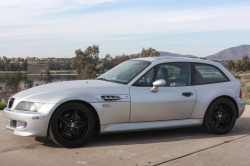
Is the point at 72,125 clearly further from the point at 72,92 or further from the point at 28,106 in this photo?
the point at 28,106

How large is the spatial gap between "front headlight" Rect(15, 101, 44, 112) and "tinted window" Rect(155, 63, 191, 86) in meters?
2.09

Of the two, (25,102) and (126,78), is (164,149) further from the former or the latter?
(25,102)

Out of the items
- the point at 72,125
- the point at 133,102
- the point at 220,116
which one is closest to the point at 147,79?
the point at 133,102

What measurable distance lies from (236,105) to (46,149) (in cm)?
367

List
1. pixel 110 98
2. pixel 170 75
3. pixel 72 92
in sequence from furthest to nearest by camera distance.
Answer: pixel 170 75 → pixel 110 98 → pixel 72 92

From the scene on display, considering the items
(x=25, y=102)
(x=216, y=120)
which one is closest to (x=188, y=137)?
(x=216, y=120)

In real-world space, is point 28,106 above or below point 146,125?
above

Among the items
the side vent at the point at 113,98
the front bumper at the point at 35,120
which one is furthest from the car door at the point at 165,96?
the front bumper at the point at 35,120

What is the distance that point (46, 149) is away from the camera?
4.38 meters

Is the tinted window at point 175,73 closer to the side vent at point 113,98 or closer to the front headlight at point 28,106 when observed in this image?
the side vent at point 113,98

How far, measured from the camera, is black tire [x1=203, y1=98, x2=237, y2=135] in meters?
5.41

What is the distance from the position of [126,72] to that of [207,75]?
161 cm

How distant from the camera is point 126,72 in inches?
211

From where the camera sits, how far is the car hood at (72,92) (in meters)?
4.36
